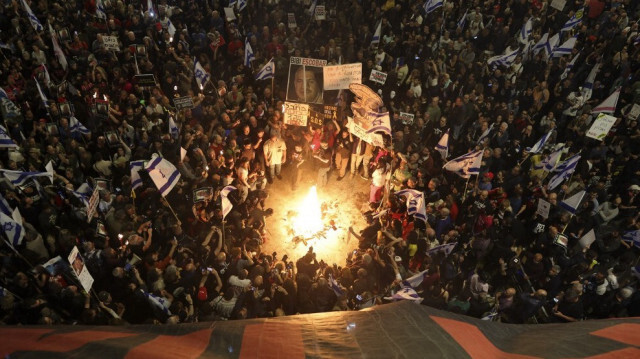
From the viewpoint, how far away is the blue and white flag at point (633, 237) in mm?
10898

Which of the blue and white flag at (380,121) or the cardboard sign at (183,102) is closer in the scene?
the blue and white flag at (380,121)

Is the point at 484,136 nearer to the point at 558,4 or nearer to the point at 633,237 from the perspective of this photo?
the point at 633,237

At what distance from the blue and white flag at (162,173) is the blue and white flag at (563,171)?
10.0 metres

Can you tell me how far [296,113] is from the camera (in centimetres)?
1384

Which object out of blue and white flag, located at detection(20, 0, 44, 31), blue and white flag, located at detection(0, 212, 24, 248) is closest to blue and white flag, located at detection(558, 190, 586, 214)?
blue and white flag, located at detection(0, 212, 24, 248)

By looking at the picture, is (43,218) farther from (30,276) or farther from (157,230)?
(157,230)

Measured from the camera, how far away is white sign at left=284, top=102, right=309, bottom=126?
1375cm

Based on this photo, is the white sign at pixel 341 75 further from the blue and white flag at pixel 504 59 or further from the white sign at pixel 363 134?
the blue and white flag at pixel 504 59

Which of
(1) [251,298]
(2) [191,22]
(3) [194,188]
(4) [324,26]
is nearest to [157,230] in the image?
(3) [194,188]

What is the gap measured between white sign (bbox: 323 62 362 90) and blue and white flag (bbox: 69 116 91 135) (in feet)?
24.0

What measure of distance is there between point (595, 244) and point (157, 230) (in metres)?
11.3

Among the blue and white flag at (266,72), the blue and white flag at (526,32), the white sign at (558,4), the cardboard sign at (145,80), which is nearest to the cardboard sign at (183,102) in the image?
the cardboard sign at (145,80)

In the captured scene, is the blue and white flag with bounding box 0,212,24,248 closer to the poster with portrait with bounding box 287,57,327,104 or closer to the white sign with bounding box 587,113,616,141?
the poster with portrait with bounding box 287,57,327,104

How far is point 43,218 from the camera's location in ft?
30.3
